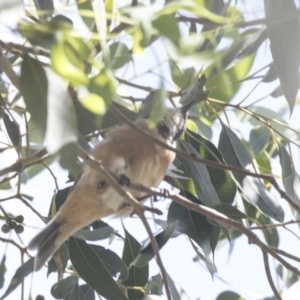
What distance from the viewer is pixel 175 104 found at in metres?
2.12

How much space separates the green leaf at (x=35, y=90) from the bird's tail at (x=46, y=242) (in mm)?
759

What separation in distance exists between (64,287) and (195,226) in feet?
1.38

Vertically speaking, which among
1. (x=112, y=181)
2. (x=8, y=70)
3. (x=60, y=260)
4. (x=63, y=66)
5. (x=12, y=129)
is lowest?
(x=63, y=66)

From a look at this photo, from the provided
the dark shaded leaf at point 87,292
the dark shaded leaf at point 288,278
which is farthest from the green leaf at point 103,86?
the dark shaded leaf at point 288,278

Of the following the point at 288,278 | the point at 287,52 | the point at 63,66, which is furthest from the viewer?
the point at 288,278

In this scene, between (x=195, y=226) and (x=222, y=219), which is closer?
(x=222, y=219)

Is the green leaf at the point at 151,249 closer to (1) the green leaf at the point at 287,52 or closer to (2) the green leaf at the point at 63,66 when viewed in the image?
(1) the green leaf at the point at 287,52

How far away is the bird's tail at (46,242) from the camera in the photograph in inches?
75.6

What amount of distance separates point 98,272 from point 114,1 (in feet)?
3.08

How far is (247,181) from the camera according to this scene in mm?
1995

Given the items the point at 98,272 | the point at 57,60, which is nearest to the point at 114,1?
the point at 57,60

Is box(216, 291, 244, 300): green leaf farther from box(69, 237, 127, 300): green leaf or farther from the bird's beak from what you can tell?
the bird's beak

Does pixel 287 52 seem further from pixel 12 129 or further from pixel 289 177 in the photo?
pixel 12 129

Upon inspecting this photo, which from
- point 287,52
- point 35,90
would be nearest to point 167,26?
point 35,90
